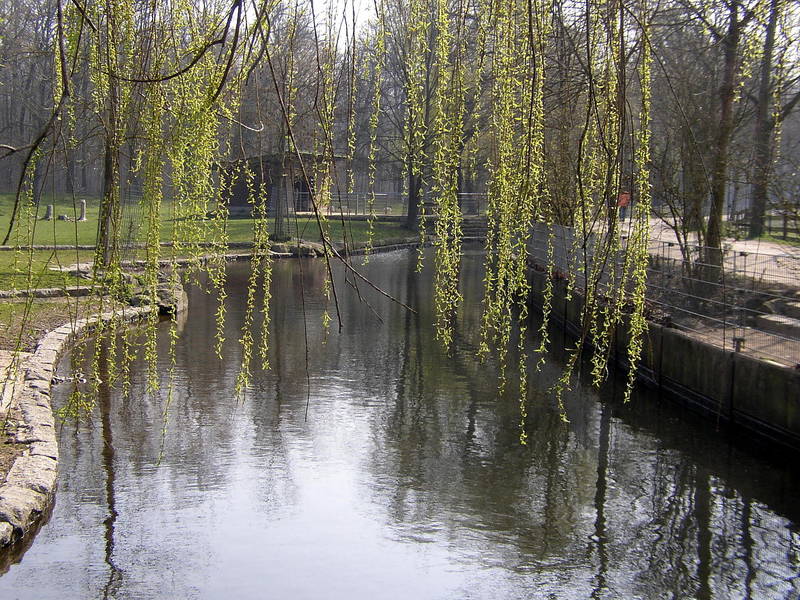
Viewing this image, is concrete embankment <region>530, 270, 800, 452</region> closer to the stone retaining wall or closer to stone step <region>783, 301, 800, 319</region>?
stone step <region>783, 301, 800, 319</region>

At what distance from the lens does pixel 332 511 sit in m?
6.25

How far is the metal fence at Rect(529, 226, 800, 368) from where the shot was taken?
25.7 ft

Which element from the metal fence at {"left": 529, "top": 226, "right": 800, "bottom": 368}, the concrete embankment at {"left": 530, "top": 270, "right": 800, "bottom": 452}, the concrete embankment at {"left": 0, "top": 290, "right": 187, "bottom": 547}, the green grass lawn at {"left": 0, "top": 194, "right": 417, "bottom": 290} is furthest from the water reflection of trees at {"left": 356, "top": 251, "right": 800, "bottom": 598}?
the green grass lawn at {"left": 0, "top": 194, "right": 417, "bottom": 290}

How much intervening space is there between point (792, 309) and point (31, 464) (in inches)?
254

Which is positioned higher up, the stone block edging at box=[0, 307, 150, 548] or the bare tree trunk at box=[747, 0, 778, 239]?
the bare tree trunk at box=[747, 0, 778, 239]

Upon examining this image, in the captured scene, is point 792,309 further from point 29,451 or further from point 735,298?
point 29,451

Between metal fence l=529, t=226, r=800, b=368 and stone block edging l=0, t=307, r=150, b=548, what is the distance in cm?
432

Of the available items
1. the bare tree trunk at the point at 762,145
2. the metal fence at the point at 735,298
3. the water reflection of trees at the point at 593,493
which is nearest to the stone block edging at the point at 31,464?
the water reflection of trees at the point at 593,493

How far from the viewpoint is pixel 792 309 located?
25.6 ft

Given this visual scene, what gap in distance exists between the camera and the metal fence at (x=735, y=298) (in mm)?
7840

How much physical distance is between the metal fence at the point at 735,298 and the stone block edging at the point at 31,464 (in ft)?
14.2

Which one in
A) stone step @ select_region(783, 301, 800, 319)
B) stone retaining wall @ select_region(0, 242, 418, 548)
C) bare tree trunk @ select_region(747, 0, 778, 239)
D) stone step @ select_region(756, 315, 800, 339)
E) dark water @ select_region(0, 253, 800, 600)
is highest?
bare tree trunk @ select_region(747, 0, 778, 239)

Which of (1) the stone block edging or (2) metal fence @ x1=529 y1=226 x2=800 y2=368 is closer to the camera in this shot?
(1) the stone block edging

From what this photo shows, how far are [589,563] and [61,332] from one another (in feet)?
25.5
